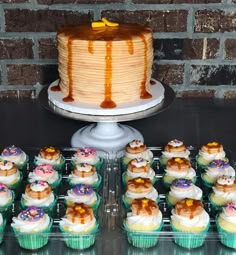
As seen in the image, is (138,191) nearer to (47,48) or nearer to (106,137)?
(106,137)

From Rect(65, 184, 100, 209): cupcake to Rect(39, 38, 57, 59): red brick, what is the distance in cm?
58

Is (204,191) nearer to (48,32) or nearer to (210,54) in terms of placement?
(210,54)

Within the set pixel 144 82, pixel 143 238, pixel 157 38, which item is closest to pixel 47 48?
pixel 157 38

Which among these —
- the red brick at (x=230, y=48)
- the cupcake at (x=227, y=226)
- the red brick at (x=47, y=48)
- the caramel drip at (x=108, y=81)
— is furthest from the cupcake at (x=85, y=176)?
the red brick at (x=230, y=48)

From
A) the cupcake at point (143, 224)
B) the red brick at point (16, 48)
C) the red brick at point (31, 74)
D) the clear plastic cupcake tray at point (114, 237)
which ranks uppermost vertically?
the red brick at point (16, 48)

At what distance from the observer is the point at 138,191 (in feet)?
3.65

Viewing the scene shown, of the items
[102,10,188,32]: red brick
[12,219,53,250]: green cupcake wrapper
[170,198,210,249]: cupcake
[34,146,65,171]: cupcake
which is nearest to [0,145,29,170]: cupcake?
[34,146,65,171]: cupcake

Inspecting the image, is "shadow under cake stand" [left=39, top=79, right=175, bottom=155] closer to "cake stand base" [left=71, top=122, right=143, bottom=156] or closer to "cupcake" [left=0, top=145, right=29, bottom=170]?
"cake stand base" [left=71, top=122, right=143, bottom=156]

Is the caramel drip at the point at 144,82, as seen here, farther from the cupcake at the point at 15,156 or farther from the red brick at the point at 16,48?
the red brick at the point at 16,48

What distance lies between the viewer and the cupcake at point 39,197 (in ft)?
3.61

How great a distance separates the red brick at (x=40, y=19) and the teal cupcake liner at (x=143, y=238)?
704 millimetres

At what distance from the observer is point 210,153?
1.27 m

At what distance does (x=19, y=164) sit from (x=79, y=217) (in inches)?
11.3

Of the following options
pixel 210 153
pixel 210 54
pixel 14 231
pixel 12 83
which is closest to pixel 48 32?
pixel 12 83
